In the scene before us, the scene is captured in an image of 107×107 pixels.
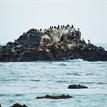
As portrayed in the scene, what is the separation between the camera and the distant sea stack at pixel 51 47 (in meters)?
80.8

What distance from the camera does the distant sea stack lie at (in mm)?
80812

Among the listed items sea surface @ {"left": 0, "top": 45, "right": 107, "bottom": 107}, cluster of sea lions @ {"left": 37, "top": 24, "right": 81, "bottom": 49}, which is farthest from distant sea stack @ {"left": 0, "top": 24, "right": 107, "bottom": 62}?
sea surface @ {"left": 0, "top": 45, "right": 107, "bottom": 107}

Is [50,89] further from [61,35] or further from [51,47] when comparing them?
[61,35]

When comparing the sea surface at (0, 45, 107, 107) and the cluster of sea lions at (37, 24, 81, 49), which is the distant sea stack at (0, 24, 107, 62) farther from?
the sea surface at (0, 45, 107, 107)

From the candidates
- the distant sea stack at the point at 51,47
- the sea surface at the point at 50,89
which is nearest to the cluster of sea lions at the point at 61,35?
the distant sea stack at the point at 51,47

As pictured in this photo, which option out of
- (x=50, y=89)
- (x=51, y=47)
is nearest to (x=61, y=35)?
(x=51, y=47)

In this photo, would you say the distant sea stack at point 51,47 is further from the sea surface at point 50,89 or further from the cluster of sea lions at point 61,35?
the sea surface at point 50,89

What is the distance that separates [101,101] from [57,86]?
10.1 meters

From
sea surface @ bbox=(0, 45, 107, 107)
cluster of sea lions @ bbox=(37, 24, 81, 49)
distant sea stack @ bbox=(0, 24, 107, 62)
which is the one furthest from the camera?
cluster of sea lions @ bbox=(37, 24, 81, 49)

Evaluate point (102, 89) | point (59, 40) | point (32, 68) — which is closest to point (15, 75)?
point (32, 68)

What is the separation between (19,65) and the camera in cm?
7175

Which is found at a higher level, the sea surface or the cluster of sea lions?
the cluster of sea lions

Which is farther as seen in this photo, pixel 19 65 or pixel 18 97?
pixel 19 65

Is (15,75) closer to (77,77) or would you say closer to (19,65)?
(77,77)
